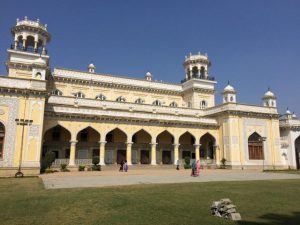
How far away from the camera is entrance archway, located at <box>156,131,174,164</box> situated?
38.1 m

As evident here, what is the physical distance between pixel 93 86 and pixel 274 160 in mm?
27978

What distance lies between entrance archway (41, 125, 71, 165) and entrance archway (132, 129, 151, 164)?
28.1 ft

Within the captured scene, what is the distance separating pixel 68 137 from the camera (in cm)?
3312

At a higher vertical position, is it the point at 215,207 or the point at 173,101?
the point at 173,101

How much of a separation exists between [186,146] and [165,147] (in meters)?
3.47

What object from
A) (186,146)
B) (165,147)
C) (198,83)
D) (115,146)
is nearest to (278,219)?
(115,146)

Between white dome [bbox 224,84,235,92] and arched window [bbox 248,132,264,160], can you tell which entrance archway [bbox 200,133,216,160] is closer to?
arched window [bbox 248,132,264,160]

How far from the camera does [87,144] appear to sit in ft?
110

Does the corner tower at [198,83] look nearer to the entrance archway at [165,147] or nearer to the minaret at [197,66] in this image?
the minaret at [197,66]

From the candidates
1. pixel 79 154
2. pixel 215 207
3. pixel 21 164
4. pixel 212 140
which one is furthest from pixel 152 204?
pixel 212 140

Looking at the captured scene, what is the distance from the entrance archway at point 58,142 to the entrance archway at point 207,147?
19664 millimetres

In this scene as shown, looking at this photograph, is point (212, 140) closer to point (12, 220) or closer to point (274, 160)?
point (274, 160)

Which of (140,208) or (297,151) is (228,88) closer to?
(297,151)

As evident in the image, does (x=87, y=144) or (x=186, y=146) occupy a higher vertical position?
(x=186, y=146)
